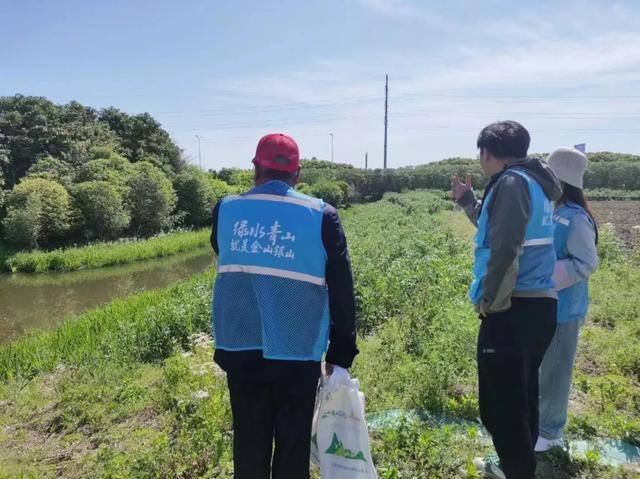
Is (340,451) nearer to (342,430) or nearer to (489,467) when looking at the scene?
(342,430)

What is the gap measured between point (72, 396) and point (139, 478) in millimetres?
2191

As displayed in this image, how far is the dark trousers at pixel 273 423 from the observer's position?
228 centimetres

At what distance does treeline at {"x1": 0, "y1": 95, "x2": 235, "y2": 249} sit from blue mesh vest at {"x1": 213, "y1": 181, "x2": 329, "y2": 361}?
22.0m

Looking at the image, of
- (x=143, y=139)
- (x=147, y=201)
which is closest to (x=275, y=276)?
(x=147, y=201)

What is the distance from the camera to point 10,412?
5148mm

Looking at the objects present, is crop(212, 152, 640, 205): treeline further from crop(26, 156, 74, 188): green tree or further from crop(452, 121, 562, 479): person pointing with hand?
crop(452, 121, 562, 479): person pointing with hand

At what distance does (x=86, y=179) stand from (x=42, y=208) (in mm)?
4393

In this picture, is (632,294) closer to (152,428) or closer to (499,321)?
(499,321)

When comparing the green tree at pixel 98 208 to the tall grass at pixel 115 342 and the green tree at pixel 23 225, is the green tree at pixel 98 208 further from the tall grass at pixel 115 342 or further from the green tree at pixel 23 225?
the tall grass at pixel 115 342

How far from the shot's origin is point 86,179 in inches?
1012

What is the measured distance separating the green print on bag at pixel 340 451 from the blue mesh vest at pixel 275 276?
0.46 m

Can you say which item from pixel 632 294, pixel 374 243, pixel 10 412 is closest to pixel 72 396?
pixel 10 412

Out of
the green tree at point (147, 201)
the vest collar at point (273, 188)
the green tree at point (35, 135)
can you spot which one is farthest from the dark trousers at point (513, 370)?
the green tree at point (35, 135)

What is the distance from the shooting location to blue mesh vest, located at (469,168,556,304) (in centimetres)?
253
